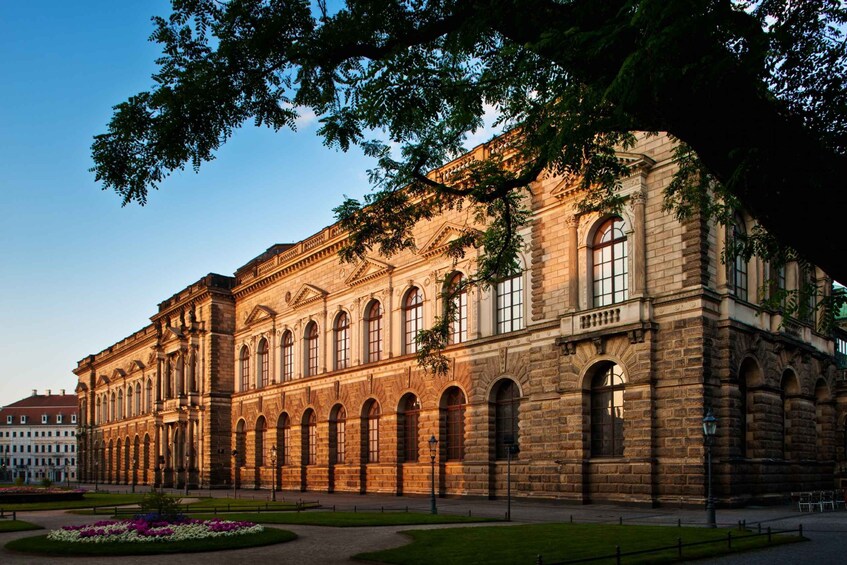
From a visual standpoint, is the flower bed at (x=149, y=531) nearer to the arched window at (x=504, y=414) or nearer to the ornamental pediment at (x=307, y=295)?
the arched window at (x=504, y=414)

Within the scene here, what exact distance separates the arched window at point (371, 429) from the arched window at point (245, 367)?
1599cm

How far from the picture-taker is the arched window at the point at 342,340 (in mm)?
45000

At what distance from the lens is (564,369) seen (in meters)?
30.0

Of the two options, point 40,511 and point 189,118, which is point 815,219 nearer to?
point 189,118

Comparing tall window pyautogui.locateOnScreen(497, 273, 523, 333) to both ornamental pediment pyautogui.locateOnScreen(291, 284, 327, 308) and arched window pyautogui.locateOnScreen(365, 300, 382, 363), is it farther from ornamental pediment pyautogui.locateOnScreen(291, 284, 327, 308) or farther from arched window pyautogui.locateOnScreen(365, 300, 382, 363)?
ornamental pediment pyautogui.locateOnScreen(291, 284, 327, 308)

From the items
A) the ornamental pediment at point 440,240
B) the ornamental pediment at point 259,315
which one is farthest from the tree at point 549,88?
the ornamental pediment at point 259,315

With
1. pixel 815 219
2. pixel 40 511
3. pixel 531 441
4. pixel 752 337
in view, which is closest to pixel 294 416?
pixel 40 511

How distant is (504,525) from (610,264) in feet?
36.5

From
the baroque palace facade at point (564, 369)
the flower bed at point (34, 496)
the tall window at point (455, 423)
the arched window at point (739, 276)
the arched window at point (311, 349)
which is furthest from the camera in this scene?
the arched window at point (311, 349)

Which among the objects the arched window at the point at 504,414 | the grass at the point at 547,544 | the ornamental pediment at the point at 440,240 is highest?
the ornamental pediment at the point at 440,240

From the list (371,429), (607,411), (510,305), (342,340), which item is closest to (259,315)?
(342,340)

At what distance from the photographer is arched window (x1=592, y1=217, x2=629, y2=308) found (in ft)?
95.3

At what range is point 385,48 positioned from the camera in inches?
374

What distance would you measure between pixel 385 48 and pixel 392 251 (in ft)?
19.9
